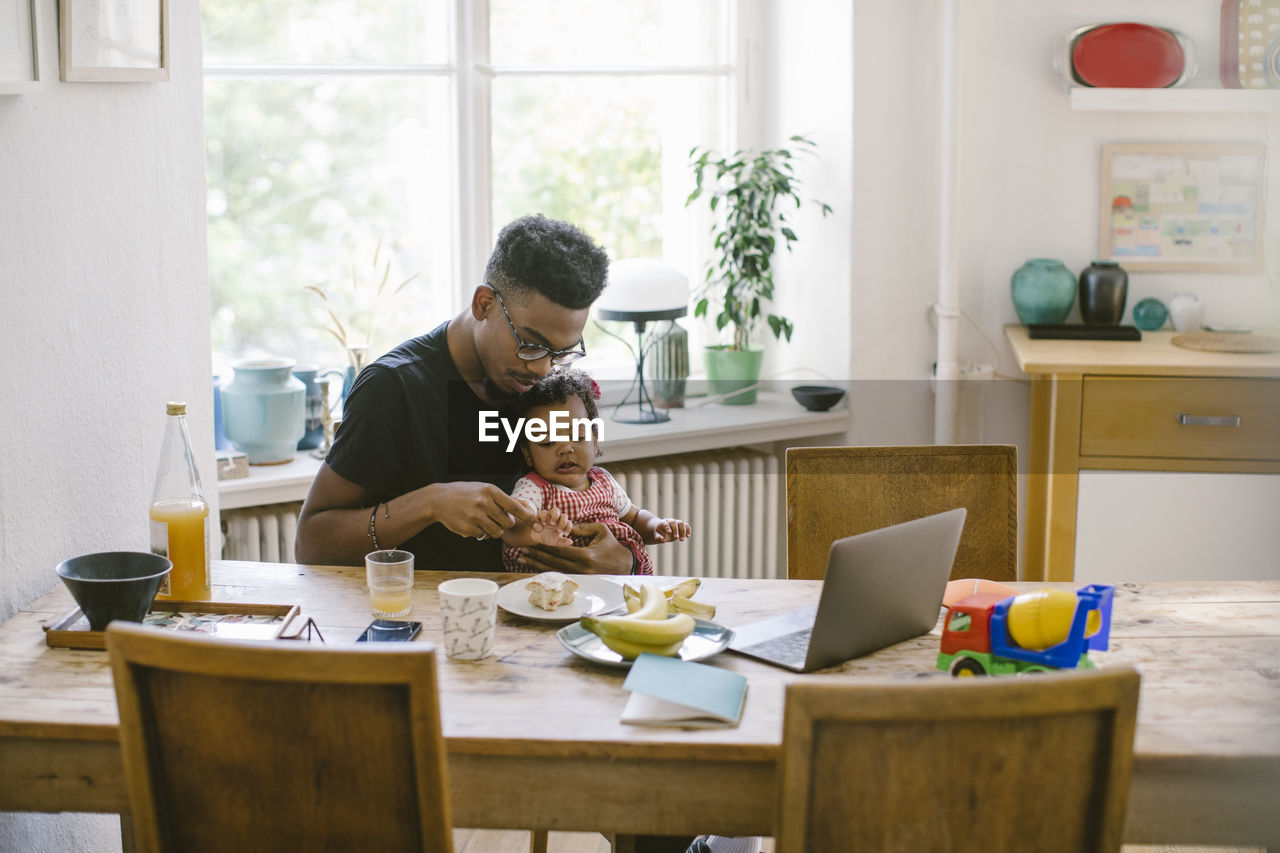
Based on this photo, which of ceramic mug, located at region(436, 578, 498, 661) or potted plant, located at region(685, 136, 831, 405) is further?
potted plant, located at region(685, 136, 831, 405)

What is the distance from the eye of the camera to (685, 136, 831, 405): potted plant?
323 centimetres

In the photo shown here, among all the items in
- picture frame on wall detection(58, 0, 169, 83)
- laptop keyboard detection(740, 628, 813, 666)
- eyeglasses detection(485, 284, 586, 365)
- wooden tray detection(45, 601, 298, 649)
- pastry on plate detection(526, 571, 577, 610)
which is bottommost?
laptop keyboard detection(740, 628, 813, 666)

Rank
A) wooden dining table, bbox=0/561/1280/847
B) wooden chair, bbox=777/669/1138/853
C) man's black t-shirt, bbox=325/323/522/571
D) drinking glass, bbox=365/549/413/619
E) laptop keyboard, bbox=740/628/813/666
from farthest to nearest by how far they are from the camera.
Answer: man's black t-shirt, bbox=325/323/522/571
drinking glass, bbox=365/549/413/619
laptop keyboard, bbox=740/628/813/666
wooden dining table, bbox=0/561/1280/847
wooden chair, bbox=777/669/1138/853

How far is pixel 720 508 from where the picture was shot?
131 inches

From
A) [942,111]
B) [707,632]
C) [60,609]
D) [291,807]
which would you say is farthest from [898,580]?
[942,111]

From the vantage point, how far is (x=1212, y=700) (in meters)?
1.48

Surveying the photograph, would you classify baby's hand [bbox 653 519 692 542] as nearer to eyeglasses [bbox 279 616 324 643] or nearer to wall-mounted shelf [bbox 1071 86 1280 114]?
eyeglasses [bbox 279 616 324 643]

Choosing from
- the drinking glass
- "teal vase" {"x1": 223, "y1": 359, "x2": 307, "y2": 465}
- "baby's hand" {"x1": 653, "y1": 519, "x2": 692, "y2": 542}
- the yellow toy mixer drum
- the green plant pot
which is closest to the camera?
the yellow toy mixer drum

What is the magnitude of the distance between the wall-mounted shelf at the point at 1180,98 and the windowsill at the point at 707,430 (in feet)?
3.34

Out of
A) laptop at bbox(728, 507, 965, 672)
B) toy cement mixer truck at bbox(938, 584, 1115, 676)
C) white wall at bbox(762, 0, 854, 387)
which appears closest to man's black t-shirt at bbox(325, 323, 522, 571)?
laptop at bbox(728, 507, 965, 672)

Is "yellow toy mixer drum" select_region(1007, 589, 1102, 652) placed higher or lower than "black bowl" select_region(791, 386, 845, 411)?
lower

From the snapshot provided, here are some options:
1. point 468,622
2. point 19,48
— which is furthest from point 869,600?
point 19,48

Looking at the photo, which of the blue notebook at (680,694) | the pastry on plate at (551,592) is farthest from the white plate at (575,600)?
the blue notebook at (680,694)

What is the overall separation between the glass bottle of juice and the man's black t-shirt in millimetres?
266
